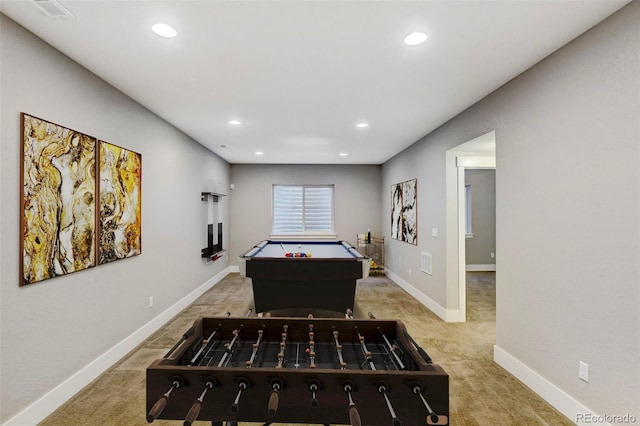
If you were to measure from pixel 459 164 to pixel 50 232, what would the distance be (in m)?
4.05

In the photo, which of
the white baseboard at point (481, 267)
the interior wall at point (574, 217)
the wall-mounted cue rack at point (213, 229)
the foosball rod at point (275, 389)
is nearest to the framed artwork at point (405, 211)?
the interior wall at point (574, 217)

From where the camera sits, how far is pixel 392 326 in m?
1.78

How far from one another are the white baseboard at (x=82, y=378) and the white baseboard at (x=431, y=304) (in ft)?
11.3

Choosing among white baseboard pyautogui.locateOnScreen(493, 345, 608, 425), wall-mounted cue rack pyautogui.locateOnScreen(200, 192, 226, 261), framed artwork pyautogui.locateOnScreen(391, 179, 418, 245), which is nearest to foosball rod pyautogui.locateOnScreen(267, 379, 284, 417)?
white baseboard pyautogui.locateOnScreen(493, 345, 608, 425)

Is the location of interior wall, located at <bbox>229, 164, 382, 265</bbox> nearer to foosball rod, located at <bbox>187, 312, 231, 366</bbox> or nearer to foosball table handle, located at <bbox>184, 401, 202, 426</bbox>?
foosball rod, located at <bbox>187, 312, 231, 366</bbox>

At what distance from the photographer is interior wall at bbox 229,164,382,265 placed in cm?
722

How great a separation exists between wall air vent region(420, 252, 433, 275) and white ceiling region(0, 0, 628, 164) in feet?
6.52

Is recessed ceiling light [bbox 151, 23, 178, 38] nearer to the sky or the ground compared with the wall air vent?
nearer to the sky

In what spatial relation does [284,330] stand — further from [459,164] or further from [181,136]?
[181,136]

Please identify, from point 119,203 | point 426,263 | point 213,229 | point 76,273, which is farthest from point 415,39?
point 213,229

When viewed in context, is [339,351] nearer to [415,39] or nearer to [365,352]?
[365,352]

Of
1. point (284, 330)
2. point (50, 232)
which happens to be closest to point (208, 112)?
point (50, 232)

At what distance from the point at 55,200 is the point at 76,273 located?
0.59m

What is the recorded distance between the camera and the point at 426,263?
4625mm
